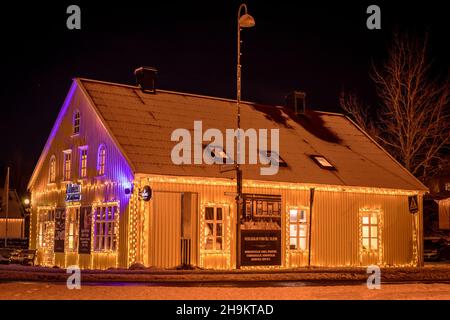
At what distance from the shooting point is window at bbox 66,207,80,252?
33.9 metres

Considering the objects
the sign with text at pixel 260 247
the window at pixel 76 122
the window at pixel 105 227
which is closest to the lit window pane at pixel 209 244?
the sign with text at pixel 260 247

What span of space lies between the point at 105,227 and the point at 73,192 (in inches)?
137

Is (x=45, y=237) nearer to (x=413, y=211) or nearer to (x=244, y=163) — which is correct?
(x=244, y=163)

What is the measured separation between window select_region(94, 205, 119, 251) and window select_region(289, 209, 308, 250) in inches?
323

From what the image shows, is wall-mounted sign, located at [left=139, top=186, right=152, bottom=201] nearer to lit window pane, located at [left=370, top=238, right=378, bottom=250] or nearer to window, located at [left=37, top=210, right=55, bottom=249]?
window, located at [left=37, top=210, right=55, bottom=249]

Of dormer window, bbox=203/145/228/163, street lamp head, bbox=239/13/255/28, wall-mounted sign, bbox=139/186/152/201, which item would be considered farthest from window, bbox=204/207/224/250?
street lamp head, bbox=239/13/255/28

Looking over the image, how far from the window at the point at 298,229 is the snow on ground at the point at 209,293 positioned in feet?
43.6

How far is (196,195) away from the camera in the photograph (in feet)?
101

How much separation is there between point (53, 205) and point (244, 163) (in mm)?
10151

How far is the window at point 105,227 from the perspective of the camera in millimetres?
30875

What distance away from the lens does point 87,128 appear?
111 feet
